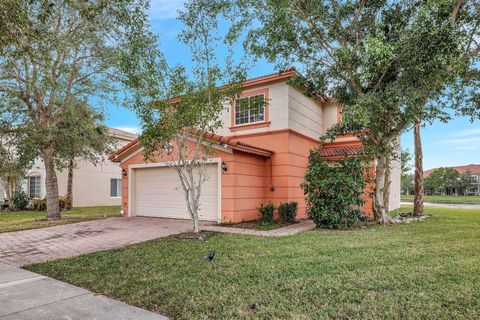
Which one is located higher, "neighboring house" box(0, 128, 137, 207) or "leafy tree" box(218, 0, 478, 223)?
"leafy tree" box(218, 0, 478, 223)

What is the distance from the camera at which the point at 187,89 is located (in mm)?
8633

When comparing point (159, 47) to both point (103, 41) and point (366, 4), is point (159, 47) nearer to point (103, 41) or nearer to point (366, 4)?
point (103, 41)

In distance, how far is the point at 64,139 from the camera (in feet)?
44.3

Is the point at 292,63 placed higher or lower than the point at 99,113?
higher

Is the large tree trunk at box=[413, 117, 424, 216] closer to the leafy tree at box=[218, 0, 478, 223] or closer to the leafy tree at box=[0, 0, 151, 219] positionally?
the leafy tree at box=[218, 0, 478, 223]

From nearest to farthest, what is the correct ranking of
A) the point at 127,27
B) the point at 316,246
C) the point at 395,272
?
1. the point at 395,272
2. the point at 316,246
3. the point at 127,27

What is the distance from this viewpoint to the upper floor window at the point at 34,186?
22.1 m

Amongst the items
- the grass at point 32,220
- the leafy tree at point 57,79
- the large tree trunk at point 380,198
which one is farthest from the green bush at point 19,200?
the large tree trunk at point 380,198

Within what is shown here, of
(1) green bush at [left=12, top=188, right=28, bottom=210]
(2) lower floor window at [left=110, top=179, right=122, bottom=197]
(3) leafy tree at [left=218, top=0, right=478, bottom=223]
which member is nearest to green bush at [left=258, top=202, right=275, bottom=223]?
(3) leafy tree at [left=218, top=0, right=478, bottom=223]

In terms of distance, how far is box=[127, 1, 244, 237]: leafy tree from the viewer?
331 inches

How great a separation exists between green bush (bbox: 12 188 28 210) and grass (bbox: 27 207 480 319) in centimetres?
1766

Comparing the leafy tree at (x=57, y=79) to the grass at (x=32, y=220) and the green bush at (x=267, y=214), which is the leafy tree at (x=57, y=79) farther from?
the green bush at (x=267, y=214)

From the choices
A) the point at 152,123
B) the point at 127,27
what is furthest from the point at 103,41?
the point at 152,123

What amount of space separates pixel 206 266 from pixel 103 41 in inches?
455
